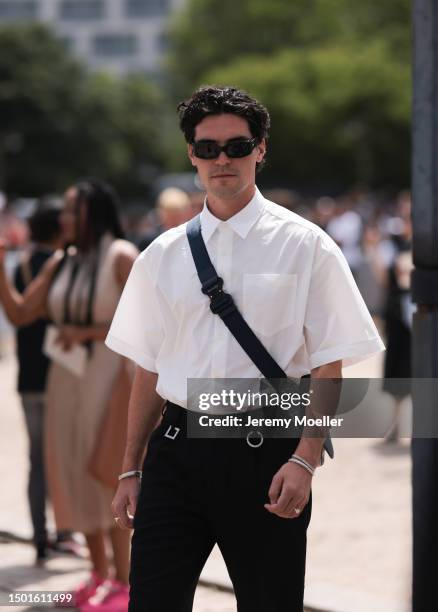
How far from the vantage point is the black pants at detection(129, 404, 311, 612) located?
3377 millimetres

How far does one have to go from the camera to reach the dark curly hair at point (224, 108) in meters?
3.44

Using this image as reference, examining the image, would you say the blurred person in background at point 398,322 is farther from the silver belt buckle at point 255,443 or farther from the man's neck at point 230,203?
the silver belt buckle at point 255,443

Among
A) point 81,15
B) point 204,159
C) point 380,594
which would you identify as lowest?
point 380,594

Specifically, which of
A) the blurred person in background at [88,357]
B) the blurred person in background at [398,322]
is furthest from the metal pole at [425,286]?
the blurred person in background at [398,322]

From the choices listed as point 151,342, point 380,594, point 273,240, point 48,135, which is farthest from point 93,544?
point 48,135

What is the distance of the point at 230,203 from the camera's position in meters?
3.47

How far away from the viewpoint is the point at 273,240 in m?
3.41

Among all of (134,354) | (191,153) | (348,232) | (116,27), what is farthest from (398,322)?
(116,27)

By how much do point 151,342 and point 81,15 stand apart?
437 ft

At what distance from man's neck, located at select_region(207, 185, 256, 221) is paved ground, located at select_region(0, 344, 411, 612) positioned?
263 centimetres

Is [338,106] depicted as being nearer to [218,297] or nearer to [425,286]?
[425,286]

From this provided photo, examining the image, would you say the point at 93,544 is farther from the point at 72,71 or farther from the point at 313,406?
the point at 72,71

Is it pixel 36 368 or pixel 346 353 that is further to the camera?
pixel 36 368

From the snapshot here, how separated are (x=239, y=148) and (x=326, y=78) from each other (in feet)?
223
